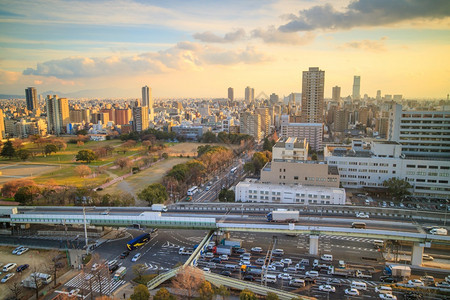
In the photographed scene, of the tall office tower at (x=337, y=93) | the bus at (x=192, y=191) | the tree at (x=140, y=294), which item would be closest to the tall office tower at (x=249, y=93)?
the tall office tower at (x=337, y=93)

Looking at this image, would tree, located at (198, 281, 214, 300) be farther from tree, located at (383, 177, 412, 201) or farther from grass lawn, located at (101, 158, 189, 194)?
tree, located at (383, 177, 412, 201)

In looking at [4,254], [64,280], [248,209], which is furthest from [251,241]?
[4,254]

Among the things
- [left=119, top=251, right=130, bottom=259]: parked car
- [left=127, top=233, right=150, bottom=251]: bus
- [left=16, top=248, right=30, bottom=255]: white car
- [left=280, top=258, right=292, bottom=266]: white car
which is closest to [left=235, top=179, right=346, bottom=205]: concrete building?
[left=280, top=258, right=292, bottom=266]: white car

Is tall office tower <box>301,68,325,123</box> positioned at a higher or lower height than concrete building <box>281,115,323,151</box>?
higher

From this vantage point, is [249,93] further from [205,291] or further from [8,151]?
[205,291]

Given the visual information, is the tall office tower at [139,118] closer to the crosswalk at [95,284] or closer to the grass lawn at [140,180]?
the grass lawn at [140,180]

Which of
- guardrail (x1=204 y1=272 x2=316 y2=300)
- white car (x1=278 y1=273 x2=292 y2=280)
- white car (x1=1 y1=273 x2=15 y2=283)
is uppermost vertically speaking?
guardrail (x1=204 y1=272 x2=316 y2=300)
